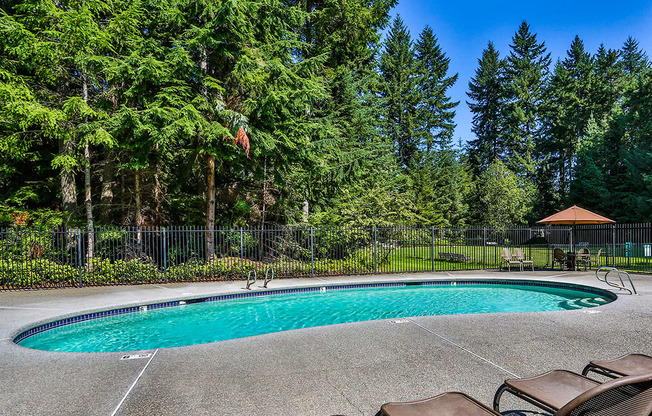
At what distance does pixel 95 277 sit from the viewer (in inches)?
458

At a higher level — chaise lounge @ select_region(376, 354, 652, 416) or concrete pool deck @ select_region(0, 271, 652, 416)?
chaise lounge @ select_region(376, 354, 652, 416)

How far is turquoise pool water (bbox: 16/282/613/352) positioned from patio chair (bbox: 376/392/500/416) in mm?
5739

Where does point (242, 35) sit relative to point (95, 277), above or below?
above

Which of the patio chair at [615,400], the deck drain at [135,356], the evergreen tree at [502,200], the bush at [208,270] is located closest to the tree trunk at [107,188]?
the bush at [208,270]

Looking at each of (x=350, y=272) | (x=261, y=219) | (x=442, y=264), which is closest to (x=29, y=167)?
(x=261, y=219)

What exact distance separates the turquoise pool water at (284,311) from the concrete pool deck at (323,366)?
118cm

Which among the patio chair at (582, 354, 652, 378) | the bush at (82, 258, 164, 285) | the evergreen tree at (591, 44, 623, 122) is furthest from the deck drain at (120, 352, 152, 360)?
the evergreen tree at (591, 44, 623, 122)

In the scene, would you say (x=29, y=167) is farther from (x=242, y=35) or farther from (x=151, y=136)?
(x=242, y=35)

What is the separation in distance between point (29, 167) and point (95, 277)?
8068 mm

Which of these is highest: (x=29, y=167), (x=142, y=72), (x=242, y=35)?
(x=242, y=35)

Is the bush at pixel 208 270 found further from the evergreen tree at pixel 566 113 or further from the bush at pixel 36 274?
the evergreen tree at pixel 566 113

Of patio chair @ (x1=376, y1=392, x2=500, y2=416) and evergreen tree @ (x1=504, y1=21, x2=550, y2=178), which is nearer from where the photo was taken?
patio chair @ (x1=376, y1=392, x2=500, y2=416)

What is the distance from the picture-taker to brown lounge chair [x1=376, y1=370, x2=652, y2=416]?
1812 mm

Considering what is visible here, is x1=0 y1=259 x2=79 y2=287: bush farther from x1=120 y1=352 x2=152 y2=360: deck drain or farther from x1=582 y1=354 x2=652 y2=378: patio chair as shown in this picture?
x1=582 y1=354 x2=652 y2=378: patio chair
